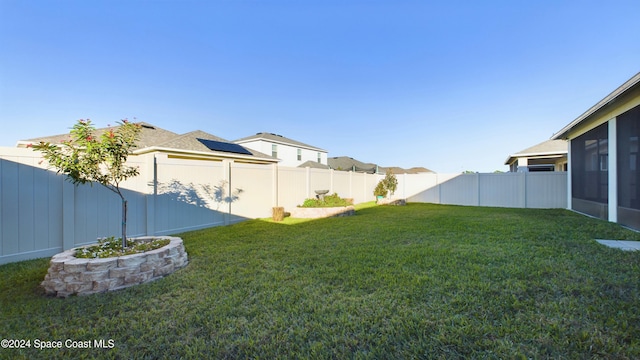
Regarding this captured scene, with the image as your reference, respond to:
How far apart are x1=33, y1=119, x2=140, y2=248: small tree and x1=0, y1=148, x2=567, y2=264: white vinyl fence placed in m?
1.34

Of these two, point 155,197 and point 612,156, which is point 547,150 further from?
point 155,197

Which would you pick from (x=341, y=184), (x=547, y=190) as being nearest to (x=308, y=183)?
(x=341, y=184)

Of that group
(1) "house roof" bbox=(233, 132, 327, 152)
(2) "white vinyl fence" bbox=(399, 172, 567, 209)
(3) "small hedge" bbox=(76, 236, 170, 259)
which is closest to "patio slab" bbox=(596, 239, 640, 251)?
(3) "small hedge" bbox=(76, 236, 170, 259)

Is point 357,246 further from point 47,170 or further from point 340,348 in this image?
point 47,170

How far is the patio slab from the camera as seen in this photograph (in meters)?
4.20

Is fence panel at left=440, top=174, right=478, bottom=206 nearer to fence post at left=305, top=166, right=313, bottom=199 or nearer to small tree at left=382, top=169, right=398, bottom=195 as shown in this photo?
small tree at left=382, top=169, right=398, bottom=195

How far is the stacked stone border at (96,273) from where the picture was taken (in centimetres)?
289

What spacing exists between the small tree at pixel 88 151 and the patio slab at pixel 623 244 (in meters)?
7.91

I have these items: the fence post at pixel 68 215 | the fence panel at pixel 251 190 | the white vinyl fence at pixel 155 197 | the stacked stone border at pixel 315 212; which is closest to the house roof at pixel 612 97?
the white vinyl fence at pixel 155 197

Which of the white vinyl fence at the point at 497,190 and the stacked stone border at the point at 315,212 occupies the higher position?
the white vinyl fence at the point at 497,190

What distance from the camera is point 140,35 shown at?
7.85m

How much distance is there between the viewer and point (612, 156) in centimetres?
639

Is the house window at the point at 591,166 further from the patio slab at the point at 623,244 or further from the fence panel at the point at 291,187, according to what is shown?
the fence panel at the point at 291,187

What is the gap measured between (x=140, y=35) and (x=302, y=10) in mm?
5406
